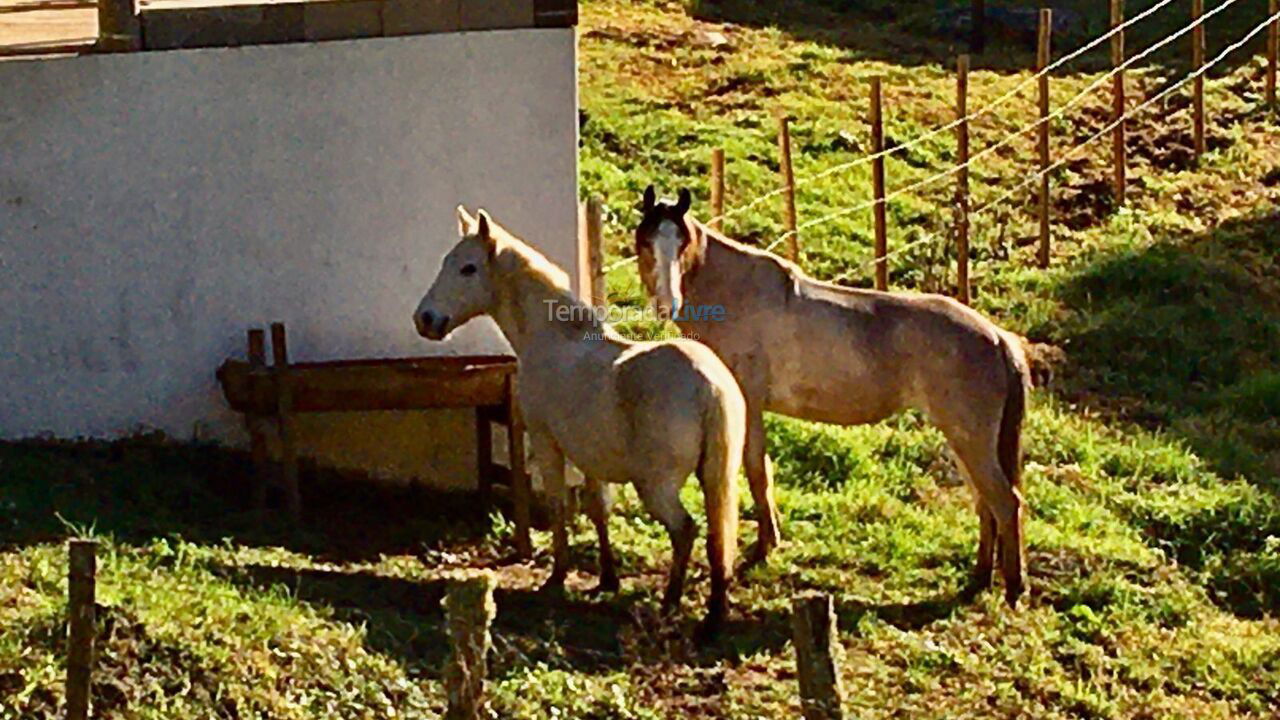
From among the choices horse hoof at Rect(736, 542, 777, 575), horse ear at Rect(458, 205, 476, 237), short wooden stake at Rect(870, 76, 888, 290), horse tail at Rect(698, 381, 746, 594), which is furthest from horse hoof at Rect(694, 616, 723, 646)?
short wooden stake at Rect(870, 76, 888, 290)

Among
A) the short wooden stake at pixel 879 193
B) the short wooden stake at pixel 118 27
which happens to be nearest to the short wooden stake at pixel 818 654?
the short wooden stake at pixel 118 27

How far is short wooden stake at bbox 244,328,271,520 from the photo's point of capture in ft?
35.8

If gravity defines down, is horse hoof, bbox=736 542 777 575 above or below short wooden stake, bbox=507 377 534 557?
below

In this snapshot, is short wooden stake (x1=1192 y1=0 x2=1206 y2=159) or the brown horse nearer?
the brown horse

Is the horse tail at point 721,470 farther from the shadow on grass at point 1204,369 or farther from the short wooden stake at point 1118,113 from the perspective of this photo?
the short wooden stake at point 1118,113

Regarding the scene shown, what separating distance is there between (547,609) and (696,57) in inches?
467

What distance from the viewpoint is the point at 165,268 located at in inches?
438

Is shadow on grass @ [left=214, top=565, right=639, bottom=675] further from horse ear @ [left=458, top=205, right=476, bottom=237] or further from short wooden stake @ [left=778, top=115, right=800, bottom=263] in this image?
short wooden stake @ [left=778, top=115, right=800, bottom=263]

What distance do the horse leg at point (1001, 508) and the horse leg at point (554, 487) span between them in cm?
187

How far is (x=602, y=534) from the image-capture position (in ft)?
33.9

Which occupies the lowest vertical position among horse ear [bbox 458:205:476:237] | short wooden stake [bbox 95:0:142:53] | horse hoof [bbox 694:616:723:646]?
horse hoof [bbox 694:616:723:646]

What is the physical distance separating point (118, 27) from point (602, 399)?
2.94 meters

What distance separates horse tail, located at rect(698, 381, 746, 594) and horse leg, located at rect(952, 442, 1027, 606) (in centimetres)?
140

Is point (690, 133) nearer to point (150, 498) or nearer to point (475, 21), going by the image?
point (475, 21)
